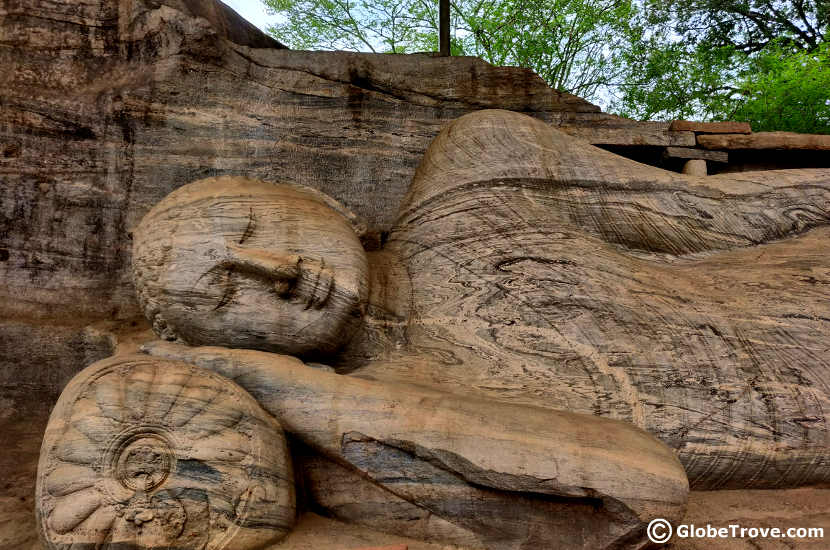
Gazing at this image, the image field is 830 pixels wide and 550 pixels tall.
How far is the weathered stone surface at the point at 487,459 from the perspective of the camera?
2.18 m

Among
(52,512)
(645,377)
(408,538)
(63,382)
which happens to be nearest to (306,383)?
(408,538)

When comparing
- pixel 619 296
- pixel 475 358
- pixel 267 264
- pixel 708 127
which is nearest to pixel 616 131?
pixel 708 127

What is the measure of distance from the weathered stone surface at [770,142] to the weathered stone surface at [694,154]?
44 mm

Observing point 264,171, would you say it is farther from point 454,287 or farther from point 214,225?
point 454,287

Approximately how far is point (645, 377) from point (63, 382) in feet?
8.95

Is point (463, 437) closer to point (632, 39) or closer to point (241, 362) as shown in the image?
point (241, 362)

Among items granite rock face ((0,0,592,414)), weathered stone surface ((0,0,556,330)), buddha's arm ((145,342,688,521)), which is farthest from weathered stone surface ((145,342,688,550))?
weathered stone surface ((0,0,556,330))

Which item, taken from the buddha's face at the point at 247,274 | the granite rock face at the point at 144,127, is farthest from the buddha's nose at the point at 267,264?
the granite rock face at the point at 144,127

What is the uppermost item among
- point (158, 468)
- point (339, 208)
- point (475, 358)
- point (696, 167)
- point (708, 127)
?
point (708, 127)

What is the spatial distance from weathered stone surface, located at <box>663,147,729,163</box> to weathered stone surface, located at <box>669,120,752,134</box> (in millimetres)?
141

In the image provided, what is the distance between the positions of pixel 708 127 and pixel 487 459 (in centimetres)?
335

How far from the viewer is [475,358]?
2.88m

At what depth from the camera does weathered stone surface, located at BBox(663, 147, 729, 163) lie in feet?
14.8

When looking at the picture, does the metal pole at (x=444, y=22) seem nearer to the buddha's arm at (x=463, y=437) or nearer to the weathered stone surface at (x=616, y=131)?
the weathered stone surface at (x=616, y=131)
